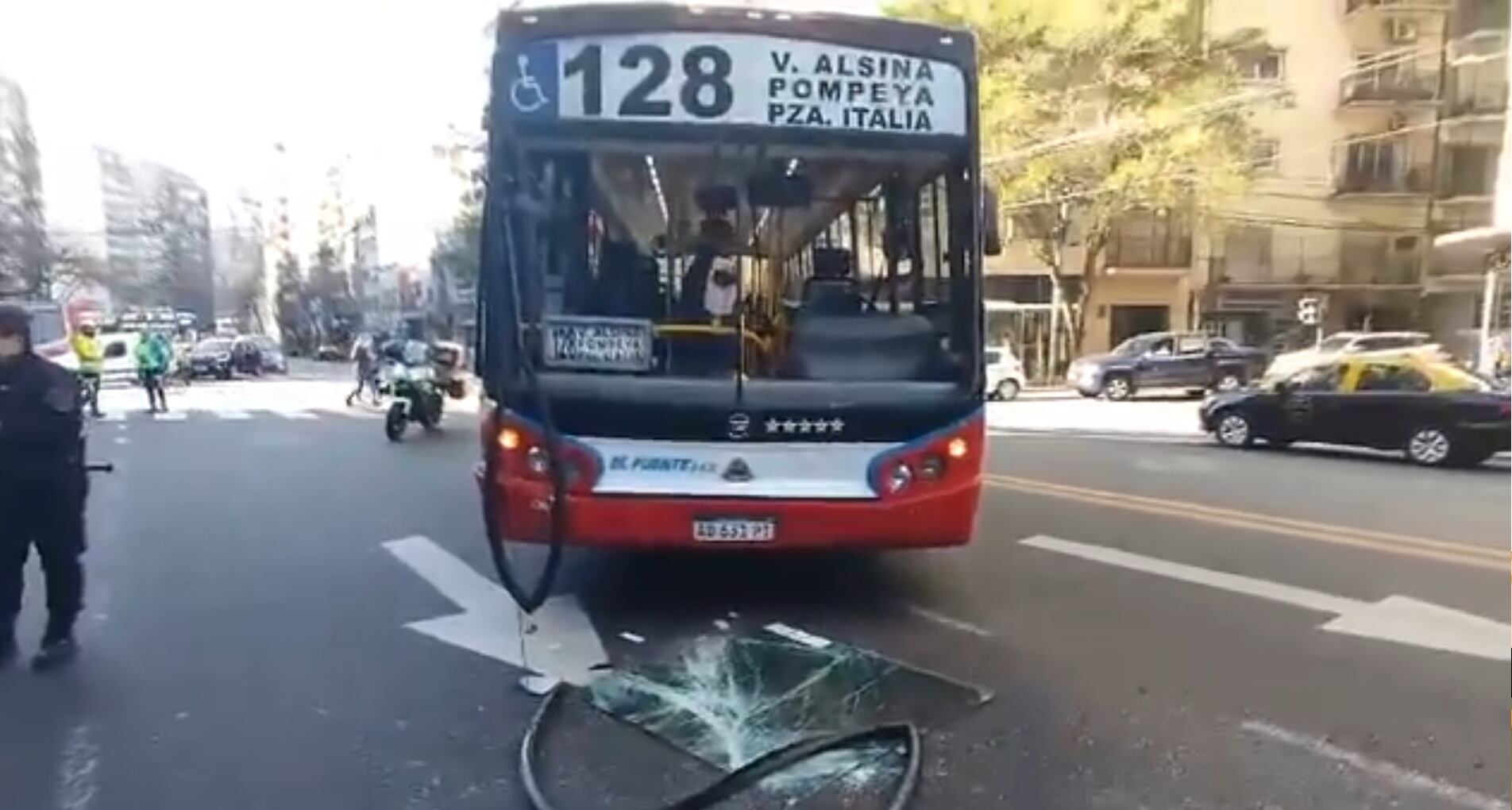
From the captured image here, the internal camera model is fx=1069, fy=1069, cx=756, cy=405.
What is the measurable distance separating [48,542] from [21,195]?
1.32 m

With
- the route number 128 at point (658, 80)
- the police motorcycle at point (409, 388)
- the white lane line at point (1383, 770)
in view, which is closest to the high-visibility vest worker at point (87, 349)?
the police motorcycle at point (409, 388)

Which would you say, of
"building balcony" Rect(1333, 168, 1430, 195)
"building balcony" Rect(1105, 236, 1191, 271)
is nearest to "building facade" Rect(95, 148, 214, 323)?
"building balcony" Rect(1333, 168, 1430, 195)

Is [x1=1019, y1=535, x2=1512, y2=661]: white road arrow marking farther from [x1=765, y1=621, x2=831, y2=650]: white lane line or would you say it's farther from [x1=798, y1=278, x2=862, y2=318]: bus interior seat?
[x1=798, y1=278, x2=862, y2=318]: bus interior seat

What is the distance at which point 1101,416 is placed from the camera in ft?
32.9

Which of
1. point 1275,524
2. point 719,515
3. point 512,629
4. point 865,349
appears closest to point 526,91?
point 865,349

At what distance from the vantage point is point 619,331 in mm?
3912

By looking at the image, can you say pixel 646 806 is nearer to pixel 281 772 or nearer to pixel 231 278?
pixel 281 772

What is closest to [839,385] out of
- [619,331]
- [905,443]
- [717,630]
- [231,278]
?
[905,443]

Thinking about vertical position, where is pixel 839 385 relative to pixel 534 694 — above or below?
above

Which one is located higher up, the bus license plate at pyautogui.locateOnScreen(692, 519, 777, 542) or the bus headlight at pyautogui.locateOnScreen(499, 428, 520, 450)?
the bus headlight at pyautogui.locateOnScreen(499, 428, 520, 450)

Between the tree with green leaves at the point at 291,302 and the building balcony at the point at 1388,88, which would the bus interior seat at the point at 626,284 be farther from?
the building balcony at the point at 1388,88

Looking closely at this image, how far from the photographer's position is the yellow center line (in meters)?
5.36

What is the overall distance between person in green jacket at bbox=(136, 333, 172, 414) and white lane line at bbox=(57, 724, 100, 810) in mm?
2212

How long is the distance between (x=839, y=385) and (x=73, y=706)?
2.69 meters
